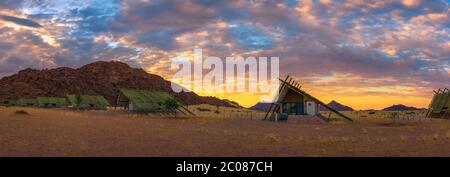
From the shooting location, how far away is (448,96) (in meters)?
56.6

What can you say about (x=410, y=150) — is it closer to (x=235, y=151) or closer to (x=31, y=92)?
(x=235, y=151)

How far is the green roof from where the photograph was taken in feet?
191

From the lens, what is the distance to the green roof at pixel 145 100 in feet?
191

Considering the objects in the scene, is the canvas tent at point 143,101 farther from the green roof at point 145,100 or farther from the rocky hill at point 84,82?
the rocky hill at point 84,82

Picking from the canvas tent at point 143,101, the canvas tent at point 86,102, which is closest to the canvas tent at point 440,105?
the canvas tent at point 143,101

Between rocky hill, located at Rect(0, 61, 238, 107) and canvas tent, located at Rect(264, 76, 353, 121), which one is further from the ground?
rocky hill, located at Rect(0, 61, 238, 107)

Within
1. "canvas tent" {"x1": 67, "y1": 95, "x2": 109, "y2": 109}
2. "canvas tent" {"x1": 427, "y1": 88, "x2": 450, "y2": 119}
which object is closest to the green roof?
"canvas tent" {"x1": 67, "y1": 95, "x2": 109, "y2": 109}

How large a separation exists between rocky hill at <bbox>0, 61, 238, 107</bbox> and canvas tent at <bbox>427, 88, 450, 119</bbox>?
107 m

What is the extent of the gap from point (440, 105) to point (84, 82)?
13964cm

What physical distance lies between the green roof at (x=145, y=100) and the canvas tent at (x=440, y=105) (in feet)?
133

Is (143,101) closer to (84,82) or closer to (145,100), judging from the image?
(145,100)

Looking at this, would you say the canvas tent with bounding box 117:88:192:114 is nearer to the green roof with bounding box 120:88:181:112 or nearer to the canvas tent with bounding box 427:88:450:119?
the green roof with bounding box 120:88:181:112

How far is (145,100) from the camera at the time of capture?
199 feet
